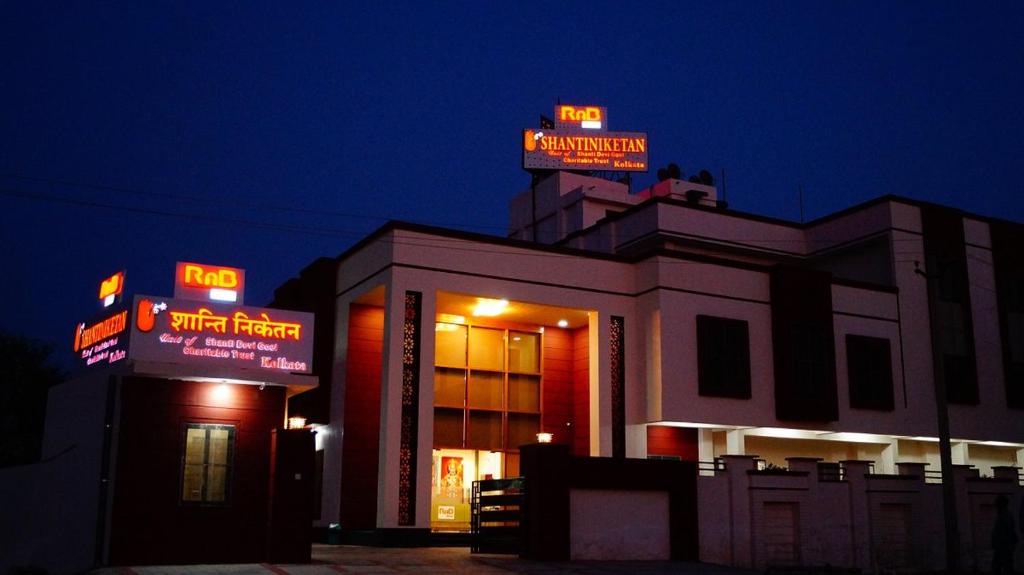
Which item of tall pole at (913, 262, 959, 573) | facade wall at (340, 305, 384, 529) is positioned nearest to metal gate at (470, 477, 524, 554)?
facade wall at (340, 305, 384, 529)

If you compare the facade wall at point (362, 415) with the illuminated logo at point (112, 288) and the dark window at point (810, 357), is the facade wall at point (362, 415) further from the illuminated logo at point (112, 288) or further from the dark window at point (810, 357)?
the dark window at point (810, 357)

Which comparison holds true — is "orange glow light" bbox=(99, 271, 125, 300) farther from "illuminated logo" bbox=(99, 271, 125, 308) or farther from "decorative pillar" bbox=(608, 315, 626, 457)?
"decorative pillar" bbox=(608, 315, 626, 457)

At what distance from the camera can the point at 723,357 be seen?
27.6 meters

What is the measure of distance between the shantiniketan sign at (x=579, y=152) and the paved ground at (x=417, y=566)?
26.9m

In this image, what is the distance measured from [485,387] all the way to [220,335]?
11425 mm

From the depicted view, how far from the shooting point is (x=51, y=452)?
20.0 metres

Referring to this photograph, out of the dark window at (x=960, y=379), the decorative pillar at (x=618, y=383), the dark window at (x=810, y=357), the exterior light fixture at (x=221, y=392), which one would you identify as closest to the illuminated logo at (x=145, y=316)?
the exterior light fixture at (x=221, y=392)

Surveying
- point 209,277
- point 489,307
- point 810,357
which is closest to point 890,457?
point 810,357

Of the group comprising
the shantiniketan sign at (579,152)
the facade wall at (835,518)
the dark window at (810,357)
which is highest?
the shantiniketan sign at (579,152)

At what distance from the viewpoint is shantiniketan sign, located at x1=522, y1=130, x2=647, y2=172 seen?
154 feet

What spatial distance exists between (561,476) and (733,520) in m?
4.45

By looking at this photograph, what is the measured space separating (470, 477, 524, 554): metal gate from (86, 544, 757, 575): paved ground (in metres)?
0.41

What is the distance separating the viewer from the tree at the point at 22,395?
44.3m

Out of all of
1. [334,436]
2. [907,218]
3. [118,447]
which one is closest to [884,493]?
[907,218]
